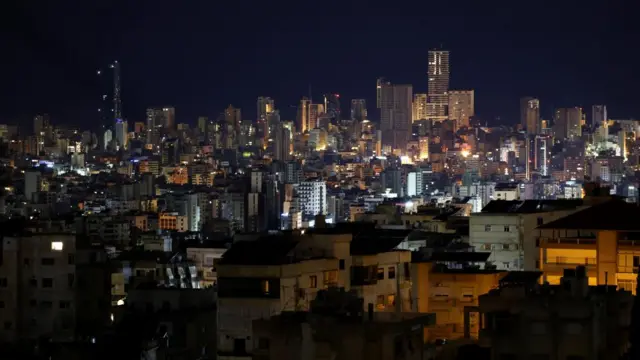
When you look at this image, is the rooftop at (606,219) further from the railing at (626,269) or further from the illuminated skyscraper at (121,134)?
the illuminated skyscraper at (121,134)

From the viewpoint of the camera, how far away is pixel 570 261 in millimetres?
14766

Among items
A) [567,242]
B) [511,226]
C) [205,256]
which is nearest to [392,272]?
[567,242]

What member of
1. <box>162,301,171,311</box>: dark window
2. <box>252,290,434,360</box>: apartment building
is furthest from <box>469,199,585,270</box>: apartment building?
<box>252,290,434,360</box>: apartment building

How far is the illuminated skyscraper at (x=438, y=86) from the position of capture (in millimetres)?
136875

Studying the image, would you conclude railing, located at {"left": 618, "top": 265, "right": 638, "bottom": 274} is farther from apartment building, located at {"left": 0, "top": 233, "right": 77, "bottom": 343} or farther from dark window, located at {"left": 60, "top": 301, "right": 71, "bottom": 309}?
dark window, located at {"left": 60, "top": 301, "right": 71, "bottom": 309}

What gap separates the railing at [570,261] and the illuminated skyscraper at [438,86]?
4744 inches

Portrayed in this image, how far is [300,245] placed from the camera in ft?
49.1

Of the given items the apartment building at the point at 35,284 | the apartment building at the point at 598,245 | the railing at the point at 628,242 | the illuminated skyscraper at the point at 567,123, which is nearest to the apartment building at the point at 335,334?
the apartment building at the point at 598,245

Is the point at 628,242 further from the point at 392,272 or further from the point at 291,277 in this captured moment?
the point at 291,277

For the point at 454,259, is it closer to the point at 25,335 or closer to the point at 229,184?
the point at 25,335

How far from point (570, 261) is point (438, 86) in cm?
12631

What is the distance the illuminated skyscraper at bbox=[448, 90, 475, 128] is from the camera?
136 metres

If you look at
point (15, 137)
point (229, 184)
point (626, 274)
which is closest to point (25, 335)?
point (626, 274)

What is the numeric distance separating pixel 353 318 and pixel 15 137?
100041 millimetres
